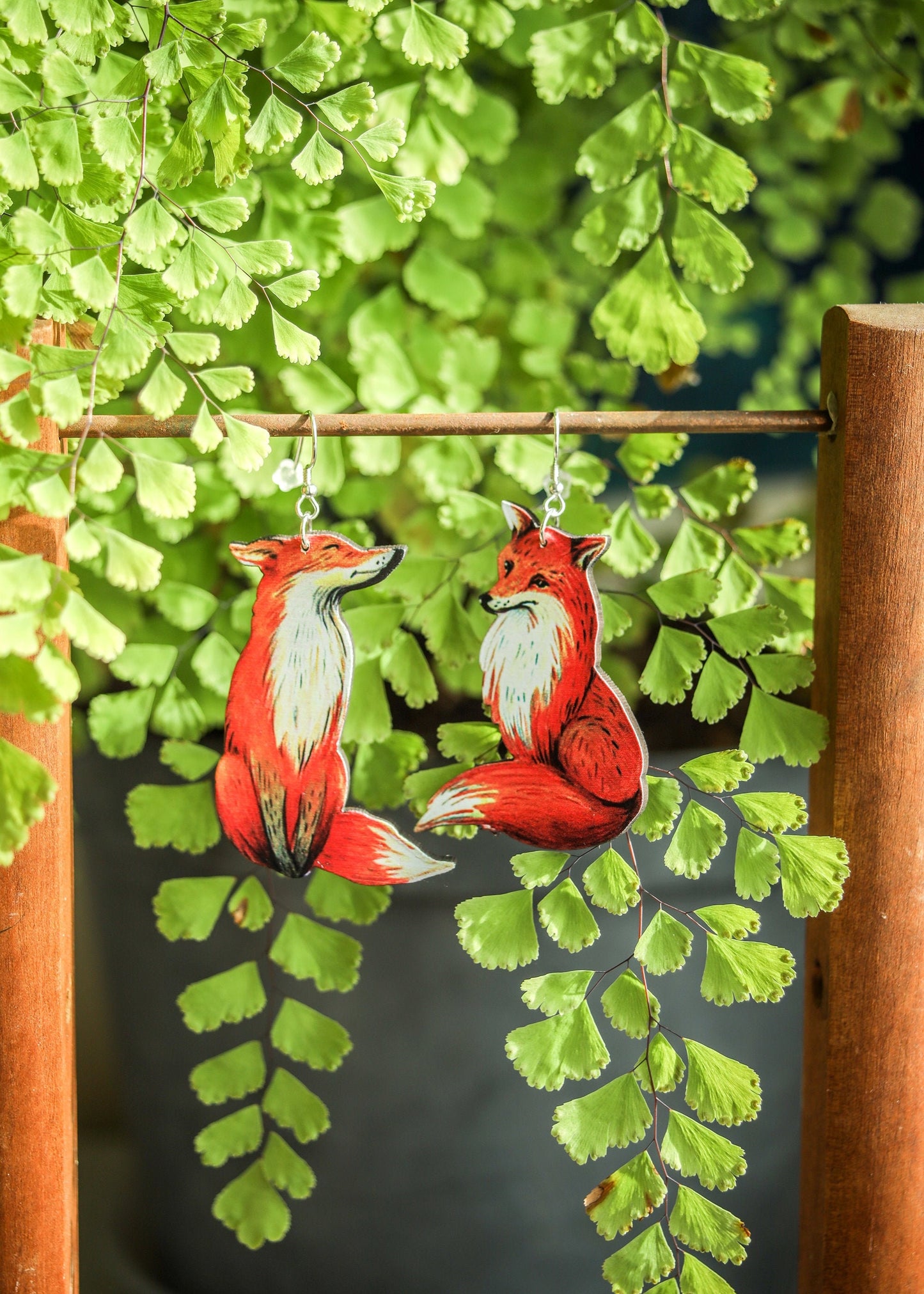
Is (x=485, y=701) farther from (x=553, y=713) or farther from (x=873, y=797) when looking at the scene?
(x=873, y=797)

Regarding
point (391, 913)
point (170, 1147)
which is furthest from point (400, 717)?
point (170, 1147)

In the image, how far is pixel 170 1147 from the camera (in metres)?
0.83

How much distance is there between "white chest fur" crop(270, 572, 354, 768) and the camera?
50 centimetres

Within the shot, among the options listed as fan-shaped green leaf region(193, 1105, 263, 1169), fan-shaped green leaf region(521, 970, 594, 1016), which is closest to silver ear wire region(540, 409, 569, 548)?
fan-shaped green leaf region(521, 970, 594, 1016)

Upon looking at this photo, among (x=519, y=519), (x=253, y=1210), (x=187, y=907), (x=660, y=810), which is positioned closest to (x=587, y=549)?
(x=519, y=519)

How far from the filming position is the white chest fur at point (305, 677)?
0.50m

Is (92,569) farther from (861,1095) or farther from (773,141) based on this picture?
(773,141)

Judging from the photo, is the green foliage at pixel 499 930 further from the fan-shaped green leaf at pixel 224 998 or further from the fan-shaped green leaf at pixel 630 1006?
the fan-shaped green leaf at pixel 224 998

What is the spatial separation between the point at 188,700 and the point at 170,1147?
426 mm

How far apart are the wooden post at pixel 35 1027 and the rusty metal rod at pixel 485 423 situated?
0.06 m

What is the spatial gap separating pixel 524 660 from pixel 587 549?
7cm

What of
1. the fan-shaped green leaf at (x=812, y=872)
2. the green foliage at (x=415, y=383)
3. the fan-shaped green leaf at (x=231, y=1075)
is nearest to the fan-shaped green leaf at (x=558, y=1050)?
the green foliage at (x=415, y=383)

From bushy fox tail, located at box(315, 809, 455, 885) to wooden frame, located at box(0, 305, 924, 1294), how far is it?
0.51 ft

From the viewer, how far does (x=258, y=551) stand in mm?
520
